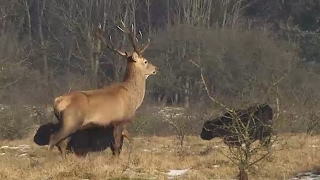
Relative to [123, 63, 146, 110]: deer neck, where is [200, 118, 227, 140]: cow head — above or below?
below

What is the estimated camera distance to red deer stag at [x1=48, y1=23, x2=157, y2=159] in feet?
48.5

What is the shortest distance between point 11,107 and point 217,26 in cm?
2437

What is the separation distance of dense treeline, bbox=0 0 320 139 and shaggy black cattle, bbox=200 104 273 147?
14.4 metres

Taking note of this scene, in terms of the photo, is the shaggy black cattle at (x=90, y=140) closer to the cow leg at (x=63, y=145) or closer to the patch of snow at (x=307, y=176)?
the cow leg at (x=63, y=145)

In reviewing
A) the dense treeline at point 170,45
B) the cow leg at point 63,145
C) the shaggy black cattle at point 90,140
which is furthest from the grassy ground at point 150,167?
the dense treeline at point 170,45

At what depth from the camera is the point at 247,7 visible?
191ft

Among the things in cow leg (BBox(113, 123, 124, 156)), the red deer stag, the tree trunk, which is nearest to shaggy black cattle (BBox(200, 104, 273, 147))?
the red deer stag

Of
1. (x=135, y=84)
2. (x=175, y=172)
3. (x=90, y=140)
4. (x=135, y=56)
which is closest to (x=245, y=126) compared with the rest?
(x=175, y=172)

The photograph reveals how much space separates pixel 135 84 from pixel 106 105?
150 centimetres

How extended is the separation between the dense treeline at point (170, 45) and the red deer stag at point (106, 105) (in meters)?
14.5

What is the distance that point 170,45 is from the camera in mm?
46156

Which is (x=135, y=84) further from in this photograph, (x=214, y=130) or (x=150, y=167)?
(x=150, y=167)

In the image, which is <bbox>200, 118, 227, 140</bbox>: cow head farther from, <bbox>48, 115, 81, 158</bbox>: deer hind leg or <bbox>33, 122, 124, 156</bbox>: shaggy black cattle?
<bbox>48, 115, 81, 158</bbox>: deer hind leg

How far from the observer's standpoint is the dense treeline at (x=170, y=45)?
129 feet
